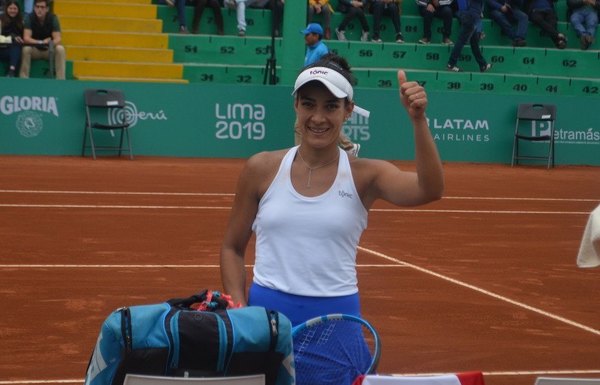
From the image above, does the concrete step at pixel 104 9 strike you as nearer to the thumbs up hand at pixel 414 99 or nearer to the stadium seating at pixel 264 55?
the stadium seating at pixel 264 55


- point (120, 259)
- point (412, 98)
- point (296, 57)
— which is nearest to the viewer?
point (412, 98)

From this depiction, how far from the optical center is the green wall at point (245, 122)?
805 inches

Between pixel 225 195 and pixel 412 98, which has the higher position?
pixel 412 98

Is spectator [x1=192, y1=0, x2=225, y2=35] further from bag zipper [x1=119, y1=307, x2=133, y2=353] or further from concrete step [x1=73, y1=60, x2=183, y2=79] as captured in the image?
bag zipper [x1=119, y1=307, x2=133, y2=353]

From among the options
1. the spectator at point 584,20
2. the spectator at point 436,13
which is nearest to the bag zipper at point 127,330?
the spectator at point 436,13

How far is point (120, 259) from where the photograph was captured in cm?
1106

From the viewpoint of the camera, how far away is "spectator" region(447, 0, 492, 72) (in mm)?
25953

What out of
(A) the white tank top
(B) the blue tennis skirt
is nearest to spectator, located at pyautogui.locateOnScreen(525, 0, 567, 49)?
(A) the white tank top

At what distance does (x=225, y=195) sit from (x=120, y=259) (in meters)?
5.26

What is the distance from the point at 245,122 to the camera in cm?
2156

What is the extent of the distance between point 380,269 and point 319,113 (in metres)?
6.87

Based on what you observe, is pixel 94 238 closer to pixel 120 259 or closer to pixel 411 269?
pixel 120 259

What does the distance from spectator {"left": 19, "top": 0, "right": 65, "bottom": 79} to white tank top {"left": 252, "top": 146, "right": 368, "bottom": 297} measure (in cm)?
1839

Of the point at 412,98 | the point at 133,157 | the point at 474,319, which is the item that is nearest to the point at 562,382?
the point at 412,98
